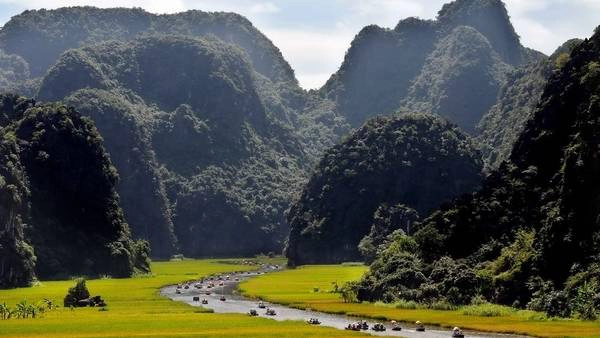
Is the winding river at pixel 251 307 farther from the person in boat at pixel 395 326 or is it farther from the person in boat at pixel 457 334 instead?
the person in boat at pixel 457 334

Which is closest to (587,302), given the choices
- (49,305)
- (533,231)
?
(533,231)

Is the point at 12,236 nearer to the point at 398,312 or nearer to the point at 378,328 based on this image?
the point at 398,312

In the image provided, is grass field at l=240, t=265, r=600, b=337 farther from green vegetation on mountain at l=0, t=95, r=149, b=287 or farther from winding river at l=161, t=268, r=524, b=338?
green vegetation on mountain at l=0, t=95, r=149, b=287

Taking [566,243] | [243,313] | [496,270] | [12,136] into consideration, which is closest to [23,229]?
[12,136]

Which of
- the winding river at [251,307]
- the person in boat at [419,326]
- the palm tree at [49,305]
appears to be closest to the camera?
the winding river at [251,307]

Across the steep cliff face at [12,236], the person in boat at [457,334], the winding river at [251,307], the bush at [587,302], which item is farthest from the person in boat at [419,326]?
the steep cliff face at [12,236]

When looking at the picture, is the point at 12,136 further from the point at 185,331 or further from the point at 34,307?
the point at 185,331

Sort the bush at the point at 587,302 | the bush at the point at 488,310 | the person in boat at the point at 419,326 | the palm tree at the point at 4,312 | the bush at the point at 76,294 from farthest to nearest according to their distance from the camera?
the bush at the point at 76,294
the bush at the point at 488,310
the palm tree at the point at 4,312
the bush at the point at 587,302
the person in boat at the point at 419,326
